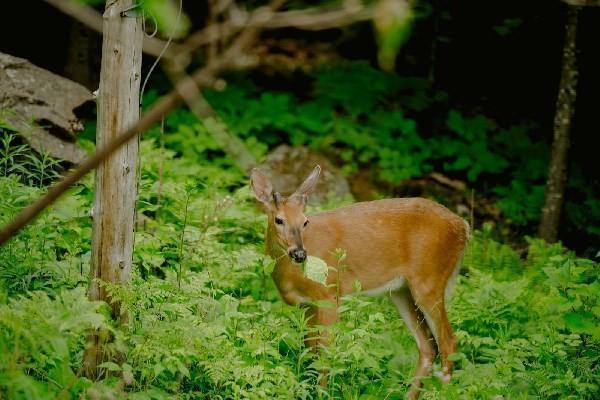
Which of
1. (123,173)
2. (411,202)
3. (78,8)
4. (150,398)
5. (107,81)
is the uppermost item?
(78,8)

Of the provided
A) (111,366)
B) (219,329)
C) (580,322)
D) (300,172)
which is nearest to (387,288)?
(580,322)

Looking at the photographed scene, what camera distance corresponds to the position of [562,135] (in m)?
9.13

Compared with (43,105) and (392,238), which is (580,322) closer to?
(392,238)

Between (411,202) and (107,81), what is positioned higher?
(107,81)

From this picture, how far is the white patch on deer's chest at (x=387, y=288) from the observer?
258 inches

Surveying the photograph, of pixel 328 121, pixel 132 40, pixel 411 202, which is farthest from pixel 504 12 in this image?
pixel 132 40

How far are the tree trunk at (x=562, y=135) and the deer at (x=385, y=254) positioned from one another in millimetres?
2981

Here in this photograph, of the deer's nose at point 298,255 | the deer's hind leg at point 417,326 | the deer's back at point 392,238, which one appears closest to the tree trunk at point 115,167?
the deer's nose at point 298,255

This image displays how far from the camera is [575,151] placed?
11.3 meters

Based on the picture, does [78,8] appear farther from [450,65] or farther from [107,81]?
[450,65]

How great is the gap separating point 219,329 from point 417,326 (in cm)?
232

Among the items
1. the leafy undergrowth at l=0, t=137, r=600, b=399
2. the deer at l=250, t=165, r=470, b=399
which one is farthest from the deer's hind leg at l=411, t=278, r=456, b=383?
the leafy undergrowth at l=0, t=137, r=600, b=399

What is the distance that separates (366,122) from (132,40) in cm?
764

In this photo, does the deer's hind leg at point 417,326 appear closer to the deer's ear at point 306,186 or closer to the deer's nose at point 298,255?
the deer's nose at point 298,255
